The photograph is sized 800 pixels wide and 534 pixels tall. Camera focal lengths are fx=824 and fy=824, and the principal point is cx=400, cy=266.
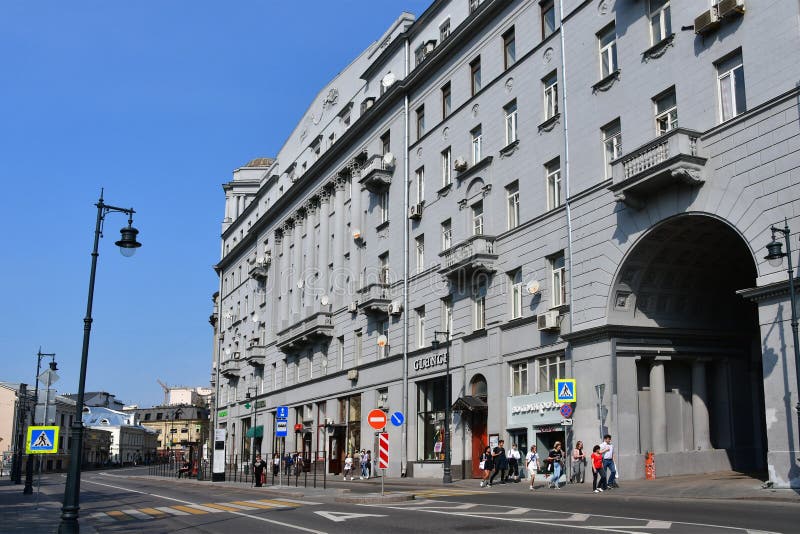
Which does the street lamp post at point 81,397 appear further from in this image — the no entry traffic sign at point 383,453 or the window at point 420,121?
the window at point 420,121

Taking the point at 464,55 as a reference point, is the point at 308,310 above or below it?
below

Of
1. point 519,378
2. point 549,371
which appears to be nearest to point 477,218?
point 519,378

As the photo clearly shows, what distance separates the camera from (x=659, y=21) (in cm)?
2823

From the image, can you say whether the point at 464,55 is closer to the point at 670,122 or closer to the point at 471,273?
the point at 471,273

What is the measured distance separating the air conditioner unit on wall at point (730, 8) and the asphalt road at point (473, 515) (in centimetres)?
1410

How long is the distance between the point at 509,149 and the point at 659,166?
1094 centimetres

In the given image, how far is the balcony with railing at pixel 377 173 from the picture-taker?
153ft

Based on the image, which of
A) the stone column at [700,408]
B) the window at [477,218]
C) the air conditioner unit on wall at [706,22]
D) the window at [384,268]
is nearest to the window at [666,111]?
the air conditioner unit on wall at [706,22]

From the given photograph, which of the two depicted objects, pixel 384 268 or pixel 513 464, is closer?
pixel 513 464

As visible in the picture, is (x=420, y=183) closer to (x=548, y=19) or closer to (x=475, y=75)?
(x=475, y=75)

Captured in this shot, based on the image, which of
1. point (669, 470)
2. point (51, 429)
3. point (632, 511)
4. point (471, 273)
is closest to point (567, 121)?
point (471, 273)

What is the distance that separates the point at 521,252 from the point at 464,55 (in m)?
11.5

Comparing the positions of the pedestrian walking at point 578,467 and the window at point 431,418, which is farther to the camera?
the window at point 431,418

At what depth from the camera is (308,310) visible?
58.7m
